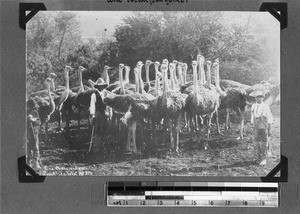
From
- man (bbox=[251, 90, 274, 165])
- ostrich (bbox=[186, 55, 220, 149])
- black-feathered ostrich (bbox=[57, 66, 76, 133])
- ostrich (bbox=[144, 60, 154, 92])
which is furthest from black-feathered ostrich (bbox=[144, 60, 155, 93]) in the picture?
man (bbox=[251, 90, 274, 165])

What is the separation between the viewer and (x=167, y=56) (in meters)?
1.20

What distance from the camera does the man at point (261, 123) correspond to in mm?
1199

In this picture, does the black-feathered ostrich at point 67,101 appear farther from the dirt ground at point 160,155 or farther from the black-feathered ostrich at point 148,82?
the black-feathered ostrich at point 148,82

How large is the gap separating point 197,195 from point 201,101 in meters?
0.33

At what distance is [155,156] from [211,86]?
312mm

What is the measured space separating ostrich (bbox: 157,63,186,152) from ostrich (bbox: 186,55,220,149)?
3cm

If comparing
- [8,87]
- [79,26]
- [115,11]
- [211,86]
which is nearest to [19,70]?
[8,87]

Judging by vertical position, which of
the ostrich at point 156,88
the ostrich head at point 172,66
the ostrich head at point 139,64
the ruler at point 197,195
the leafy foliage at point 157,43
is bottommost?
the ruler at point 197,195

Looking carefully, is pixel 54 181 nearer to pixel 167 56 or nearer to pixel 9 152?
pixel 9 152

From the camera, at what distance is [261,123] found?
1.20m

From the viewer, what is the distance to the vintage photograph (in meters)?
1.20

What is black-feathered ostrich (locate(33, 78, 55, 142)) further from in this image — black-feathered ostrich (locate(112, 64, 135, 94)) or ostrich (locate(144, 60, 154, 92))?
ostrich (locate(144, 60, 154, 92))

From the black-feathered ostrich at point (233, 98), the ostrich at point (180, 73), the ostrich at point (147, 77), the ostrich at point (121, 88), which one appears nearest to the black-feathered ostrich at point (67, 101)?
the ostrich at point (121, 88)

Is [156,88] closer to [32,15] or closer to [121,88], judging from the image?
[121,88]
